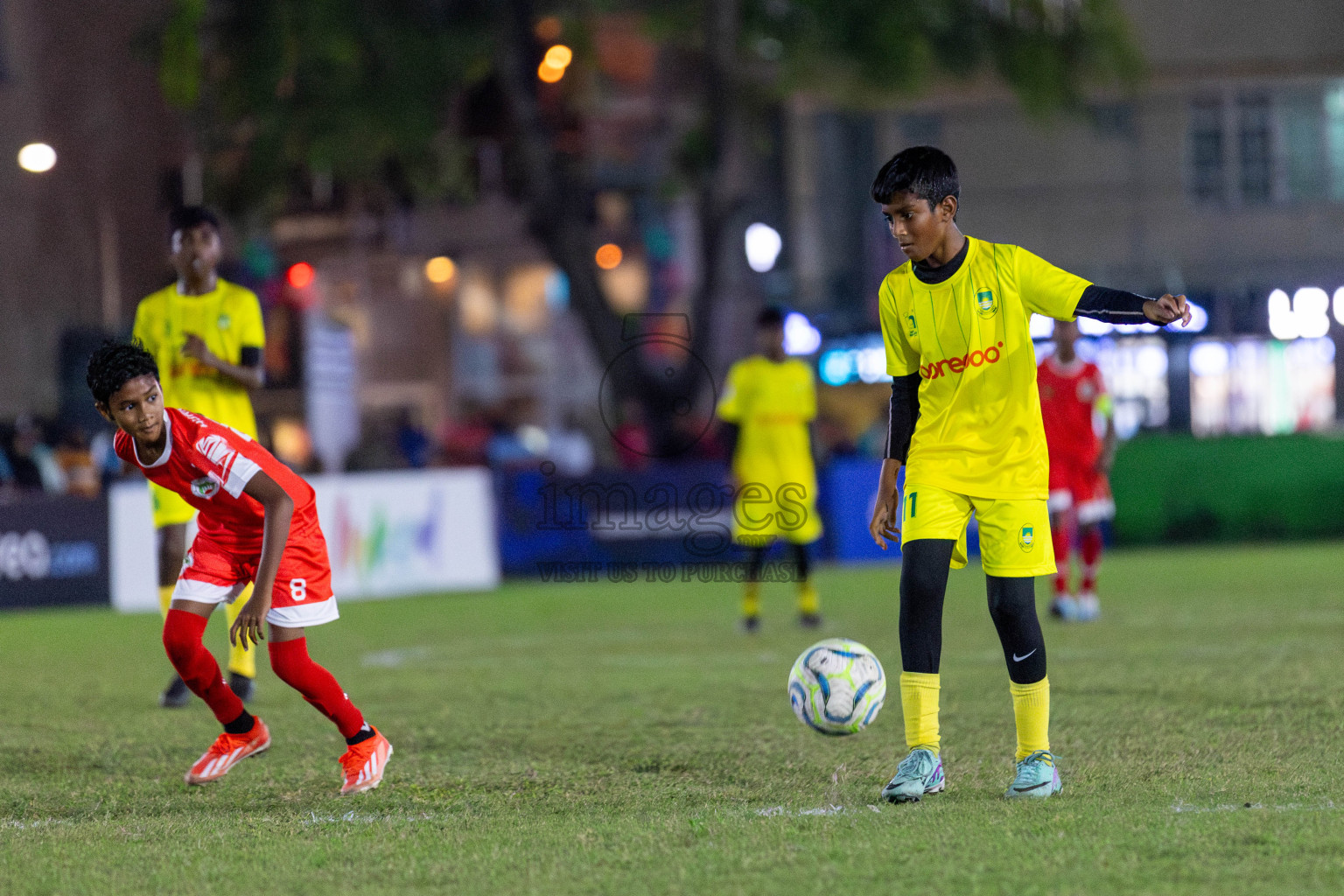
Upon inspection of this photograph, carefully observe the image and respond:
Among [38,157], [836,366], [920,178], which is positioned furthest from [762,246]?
[920,178]

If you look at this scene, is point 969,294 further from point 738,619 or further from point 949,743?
point 738,619

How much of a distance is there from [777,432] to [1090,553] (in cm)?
243

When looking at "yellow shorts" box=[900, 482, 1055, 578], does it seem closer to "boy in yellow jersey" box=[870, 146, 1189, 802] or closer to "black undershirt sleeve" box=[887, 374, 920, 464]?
"boy in yellow jersey" box=[870, 146, 1189, 802]

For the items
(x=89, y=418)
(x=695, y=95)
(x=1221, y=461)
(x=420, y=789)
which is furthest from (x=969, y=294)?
(x=695, y=95)

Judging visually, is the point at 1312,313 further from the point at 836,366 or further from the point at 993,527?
the point at 993,527

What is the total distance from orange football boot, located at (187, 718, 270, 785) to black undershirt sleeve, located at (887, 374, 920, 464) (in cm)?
262

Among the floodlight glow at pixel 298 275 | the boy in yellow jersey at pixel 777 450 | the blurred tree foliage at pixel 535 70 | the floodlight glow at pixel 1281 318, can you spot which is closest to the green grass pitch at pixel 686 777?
the boy in yellow jersey at pixel 777 450

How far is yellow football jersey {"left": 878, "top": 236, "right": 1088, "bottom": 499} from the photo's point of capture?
16.9ft

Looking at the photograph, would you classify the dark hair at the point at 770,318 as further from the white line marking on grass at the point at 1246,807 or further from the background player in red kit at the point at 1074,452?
the white line marking on grass at the point at 1246,807

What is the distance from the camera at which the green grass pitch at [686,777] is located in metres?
4.29

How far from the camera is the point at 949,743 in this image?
6340 millimetres

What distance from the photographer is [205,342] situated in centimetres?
778

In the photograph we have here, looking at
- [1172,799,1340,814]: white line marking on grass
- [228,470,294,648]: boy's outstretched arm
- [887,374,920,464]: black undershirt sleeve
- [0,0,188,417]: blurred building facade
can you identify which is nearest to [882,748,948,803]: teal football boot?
[1172,799,1340,814]: white line marking on grass

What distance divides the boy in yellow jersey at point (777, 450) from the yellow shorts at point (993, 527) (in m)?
6.30
